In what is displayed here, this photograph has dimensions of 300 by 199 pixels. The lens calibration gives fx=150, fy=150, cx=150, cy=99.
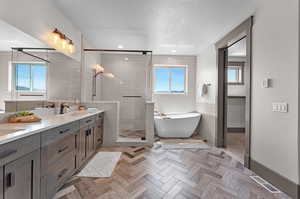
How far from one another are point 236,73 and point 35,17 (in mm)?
5425

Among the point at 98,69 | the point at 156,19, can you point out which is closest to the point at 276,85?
the point at 156,19

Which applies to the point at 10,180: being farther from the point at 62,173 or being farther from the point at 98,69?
the point at 98,69

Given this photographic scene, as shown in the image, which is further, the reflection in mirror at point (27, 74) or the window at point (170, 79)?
the window at point (170, 79)

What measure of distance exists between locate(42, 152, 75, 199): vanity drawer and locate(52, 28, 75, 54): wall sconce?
1.81m

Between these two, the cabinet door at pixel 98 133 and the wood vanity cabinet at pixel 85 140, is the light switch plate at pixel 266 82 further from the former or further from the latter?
the cabinet door at pixel 98 133

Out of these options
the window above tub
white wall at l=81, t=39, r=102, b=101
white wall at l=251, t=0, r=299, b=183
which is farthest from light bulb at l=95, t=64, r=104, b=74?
white wall at l=251, t=0, r=299, b=183

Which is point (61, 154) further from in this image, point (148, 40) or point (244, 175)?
point (148, 40)

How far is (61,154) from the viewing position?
1.72 m

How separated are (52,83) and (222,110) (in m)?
3.43

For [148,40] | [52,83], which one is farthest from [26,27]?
[148,40]

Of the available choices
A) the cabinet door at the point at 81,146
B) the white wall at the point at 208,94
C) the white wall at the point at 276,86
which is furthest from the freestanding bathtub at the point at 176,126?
the cabinet door at the point at 81,146

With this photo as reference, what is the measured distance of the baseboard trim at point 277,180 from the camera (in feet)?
5.44

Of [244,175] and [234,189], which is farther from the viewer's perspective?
[244,175]

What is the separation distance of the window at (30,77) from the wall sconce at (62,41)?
58cm
